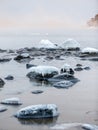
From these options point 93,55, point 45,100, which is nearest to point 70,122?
point 45,100

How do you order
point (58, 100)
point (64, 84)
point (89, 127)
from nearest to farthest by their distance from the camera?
point (89, 127)
point (58, 100)
point (64, 84)

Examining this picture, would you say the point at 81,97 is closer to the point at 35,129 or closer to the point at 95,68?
the point at 35,129

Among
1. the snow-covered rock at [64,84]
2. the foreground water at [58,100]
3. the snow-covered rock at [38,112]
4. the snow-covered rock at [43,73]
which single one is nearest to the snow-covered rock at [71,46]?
the foreground water at [58,100]

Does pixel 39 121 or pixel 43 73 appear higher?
pixel 43 73

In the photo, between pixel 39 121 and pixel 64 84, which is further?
pixel 64 84

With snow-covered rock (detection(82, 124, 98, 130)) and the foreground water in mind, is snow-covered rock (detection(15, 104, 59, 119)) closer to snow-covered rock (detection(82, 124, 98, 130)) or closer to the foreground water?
the foreground water

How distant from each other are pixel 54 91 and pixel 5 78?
217 cm

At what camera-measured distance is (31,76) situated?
378 inches

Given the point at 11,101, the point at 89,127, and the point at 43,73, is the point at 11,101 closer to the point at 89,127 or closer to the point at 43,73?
the point at 89,127

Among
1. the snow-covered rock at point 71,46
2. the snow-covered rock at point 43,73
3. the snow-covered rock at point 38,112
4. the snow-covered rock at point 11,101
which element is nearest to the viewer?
the snow-covered rock at point 38,112

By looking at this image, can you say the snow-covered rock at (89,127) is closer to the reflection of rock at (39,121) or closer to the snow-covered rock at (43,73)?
the reflection of rock at (39,121)

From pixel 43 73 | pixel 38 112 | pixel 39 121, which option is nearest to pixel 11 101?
pixel 38 112

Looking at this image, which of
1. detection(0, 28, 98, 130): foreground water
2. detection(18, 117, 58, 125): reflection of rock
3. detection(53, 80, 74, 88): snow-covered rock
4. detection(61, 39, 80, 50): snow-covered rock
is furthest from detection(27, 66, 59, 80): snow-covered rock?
detection(61, 39, 80, 50): snow-covered rock

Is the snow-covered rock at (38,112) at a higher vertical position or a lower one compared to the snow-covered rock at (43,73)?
lower
